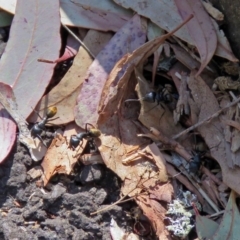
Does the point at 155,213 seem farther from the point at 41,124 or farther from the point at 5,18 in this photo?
the point at 5,18

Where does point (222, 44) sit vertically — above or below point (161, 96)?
above

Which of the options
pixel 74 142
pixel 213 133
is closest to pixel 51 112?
pixel 74 142

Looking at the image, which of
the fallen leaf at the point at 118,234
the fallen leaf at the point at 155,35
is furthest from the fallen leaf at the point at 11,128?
the fallen leaf at the point at 155,35

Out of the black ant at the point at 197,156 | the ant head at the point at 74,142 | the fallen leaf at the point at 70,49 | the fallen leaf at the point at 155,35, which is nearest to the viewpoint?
the black ant at the point at 197,156

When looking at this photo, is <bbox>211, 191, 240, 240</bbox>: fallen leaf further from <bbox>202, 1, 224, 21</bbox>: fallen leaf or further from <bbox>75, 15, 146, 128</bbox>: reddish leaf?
<bbox>202, 1, 224, 21</bbox>: fallen leaf

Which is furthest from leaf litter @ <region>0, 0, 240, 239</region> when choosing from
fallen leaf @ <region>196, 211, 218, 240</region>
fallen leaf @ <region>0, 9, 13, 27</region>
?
fallen leaf @ <region>0, 9, 13, 27</region>

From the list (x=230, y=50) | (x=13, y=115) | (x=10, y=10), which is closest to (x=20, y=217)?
(x=13, y=115)

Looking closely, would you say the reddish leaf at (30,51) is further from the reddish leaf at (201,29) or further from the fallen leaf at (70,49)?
the reddish leaf at (201,29)
